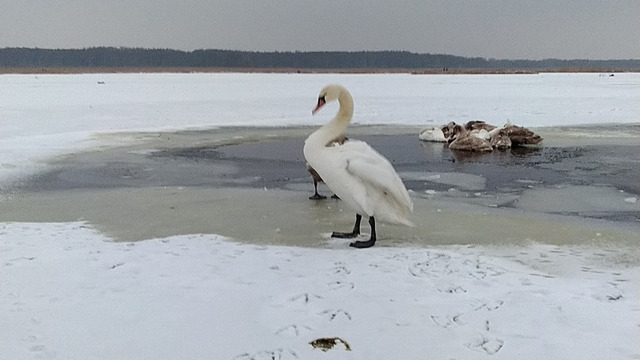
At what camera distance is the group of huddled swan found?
1380cm

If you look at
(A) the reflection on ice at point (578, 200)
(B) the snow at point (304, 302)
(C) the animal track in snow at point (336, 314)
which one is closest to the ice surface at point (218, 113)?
(B) the snow at point (304, 302)

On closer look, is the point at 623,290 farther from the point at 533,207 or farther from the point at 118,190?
the point at 118,190

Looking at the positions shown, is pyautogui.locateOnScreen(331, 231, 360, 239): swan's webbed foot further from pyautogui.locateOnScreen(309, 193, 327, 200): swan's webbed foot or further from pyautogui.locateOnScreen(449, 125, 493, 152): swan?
pyautogui.locateOnScreen(449, 125, 493, 152): swan

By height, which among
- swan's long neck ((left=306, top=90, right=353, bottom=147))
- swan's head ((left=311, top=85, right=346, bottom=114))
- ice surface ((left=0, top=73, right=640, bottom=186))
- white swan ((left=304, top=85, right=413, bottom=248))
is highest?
swan's head ((left=311, top=85, right=346, bottom=114))

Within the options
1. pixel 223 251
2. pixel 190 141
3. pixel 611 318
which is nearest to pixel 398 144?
pixel 190 141

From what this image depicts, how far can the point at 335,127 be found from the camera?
6.50 metres

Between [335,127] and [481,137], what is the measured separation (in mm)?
8345

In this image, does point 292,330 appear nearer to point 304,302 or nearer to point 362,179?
point 304,302

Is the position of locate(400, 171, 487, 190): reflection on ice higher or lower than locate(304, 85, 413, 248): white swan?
lower

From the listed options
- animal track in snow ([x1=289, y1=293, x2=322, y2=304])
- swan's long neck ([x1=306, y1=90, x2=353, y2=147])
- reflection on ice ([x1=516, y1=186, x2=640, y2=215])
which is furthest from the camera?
reflection on ice ([x1=516, y1=186, x2=640, y2=215])

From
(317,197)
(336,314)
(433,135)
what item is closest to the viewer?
(336,314)

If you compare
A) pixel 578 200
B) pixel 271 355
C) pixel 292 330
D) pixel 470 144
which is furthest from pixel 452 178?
pixel 271 355

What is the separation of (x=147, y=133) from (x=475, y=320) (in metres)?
13.9

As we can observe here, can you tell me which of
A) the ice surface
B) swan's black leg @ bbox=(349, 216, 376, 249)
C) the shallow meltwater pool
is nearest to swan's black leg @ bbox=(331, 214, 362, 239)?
the shallow meltwater pool
